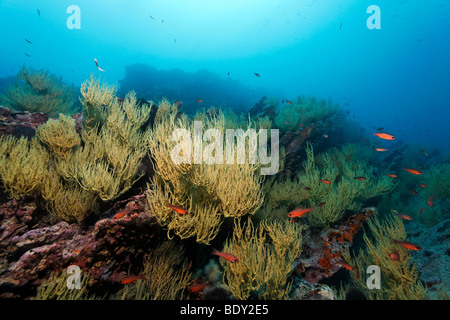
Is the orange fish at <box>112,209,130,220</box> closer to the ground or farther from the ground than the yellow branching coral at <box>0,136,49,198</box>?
closer to the ground

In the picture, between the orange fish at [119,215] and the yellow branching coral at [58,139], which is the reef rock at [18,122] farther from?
the orange fish at [119,215]

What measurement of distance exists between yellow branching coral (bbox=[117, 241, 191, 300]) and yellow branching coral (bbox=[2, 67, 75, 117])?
8.09 metres

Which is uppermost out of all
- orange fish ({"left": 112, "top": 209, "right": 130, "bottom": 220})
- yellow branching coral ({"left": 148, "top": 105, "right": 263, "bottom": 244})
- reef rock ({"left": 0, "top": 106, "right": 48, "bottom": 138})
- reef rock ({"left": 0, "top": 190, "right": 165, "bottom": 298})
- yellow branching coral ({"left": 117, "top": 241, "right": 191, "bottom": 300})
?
reef rock ({"left": 0, "top": 106, "right": 48, "bottom": 138})

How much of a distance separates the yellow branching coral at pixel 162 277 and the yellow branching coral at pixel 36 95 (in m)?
8.09

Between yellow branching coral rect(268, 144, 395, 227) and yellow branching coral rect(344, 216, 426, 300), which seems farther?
yellow branching coral rect(268, 144, 395, 227)

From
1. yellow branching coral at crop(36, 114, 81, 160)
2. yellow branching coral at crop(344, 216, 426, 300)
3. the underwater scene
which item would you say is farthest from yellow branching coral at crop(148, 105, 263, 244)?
yellow branching coral at crop(344, 216, 426, 300)

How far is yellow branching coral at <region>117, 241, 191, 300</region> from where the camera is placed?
2723 millimetres

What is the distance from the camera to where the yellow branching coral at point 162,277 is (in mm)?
2723

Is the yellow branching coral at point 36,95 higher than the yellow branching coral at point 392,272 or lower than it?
higher

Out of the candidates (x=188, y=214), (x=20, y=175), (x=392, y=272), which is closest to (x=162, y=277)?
(x=188, y=214)

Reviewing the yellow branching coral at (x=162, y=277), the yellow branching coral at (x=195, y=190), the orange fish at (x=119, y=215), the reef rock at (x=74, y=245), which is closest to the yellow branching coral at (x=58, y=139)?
the reef rock at (x=74, y=245)

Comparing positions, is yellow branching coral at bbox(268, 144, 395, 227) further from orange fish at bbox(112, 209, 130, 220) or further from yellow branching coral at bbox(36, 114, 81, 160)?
yellow branching coral at bbox(36, 114, 81, 160)

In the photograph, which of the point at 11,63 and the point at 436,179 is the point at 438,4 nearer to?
the point at 436,179
